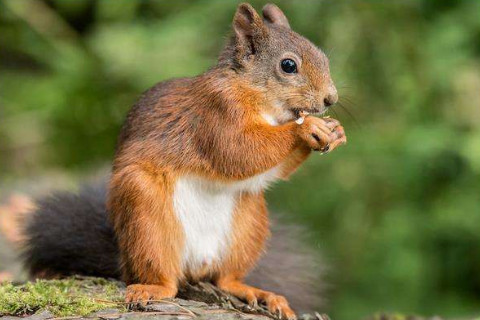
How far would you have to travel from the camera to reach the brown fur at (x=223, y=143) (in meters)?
2.37

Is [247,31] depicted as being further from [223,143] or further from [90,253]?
[90,253]

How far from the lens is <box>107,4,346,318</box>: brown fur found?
237 cm

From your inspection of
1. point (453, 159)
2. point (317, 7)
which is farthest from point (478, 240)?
point (317, 7)

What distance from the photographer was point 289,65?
246cm

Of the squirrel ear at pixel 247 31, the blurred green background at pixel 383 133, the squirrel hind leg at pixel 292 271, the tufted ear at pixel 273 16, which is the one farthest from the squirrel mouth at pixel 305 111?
the blurred green background at pixel 383 133

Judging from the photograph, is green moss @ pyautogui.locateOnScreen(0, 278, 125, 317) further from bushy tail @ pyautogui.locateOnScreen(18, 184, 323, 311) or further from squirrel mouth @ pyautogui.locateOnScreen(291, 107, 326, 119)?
squirrel mouth @ pyautogui.locateOnScreen(291, 107, 326, 119)

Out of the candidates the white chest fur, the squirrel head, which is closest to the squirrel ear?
the squirrel head

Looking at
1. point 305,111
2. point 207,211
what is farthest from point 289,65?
point 207,211

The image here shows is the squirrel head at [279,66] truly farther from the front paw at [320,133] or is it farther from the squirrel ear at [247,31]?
the front paw at [320,133]

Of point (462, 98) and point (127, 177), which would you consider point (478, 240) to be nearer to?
point (462, 98)

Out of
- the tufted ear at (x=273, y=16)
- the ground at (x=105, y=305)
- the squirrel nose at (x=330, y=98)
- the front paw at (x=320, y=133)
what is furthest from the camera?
the tufted ear at (x=273, y=16)

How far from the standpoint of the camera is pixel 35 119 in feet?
17.4

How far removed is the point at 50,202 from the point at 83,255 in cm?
29

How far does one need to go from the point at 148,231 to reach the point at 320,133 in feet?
1.83
